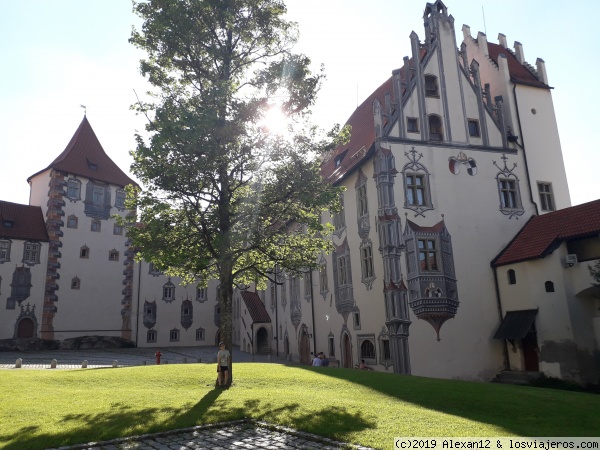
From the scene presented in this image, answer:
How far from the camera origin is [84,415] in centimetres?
1078

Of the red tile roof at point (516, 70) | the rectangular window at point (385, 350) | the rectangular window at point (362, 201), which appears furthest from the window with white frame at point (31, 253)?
the red tile roof at point (516, 70)

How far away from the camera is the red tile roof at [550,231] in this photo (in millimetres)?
22495

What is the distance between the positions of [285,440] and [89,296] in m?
40.6

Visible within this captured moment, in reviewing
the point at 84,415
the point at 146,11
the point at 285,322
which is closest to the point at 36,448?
the point at 84,415

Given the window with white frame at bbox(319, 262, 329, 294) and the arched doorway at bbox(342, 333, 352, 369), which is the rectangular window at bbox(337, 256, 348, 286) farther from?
the arched doorway at bbox(342, 333, 352, 369)

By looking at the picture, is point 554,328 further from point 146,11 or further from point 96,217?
point 96,217

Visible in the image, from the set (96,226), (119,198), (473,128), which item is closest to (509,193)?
(473,128)

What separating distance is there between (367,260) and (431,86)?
10.6 m

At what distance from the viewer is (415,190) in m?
25.1

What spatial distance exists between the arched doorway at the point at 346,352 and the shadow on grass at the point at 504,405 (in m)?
9.57

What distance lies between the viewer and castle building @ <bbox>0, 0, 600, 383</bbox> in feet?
74.8

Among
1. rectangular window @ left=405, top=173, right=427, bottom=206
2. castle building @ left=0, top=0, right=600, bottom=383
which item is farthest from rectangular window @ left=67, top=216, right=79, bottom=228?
rectangular window @ left=405, top=173, right=427, bottom=206

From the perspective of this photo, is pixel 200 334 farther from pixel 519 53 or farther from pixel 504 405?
pixel 504 405

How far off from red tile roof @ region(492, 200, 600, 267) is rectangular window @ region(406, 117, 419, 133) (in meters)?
8.09
